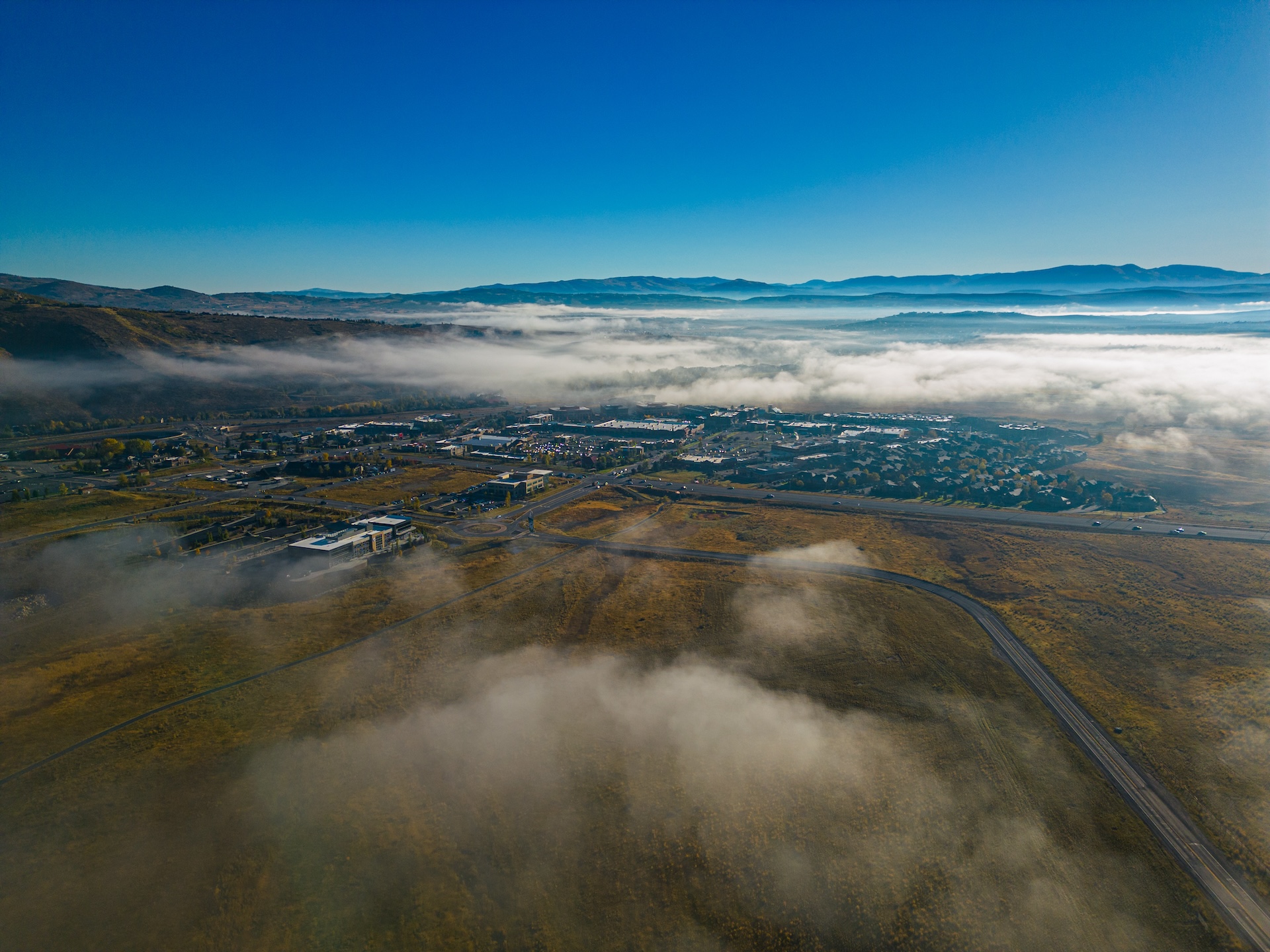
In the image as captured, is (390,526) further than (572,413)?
No

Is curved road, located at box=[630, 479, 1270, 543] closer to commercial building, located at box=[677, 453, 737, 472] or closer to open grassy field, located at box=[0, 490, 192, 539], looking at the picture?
commercial building, located at box=[677, 453, 737, 472]

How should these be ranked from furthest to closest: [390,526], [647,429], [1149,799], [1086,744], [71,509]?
[647,429]
[71,509]
[390,526]
[1086,744]
[1149,799]

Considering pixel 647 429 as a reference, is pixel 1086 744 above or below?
above

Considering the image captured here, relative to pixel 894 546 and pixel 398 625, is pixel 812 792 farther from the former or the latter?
pixel 894 546

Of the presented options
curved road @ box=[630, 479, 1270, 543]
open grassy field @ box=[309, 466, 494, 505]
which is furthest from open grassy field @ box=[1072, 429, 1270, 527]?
open grassy field @ box=[309, 466, 494, 505]

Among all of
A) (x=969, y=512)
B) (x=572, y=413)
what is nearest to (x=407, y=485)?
(x=572, y=413)

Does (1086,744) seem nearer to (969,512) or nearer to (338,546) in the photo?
(969,512)

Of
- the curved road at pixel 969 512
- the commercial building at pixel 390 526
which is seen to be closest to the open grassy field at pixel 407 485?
the commercial building at pixel 390 526
